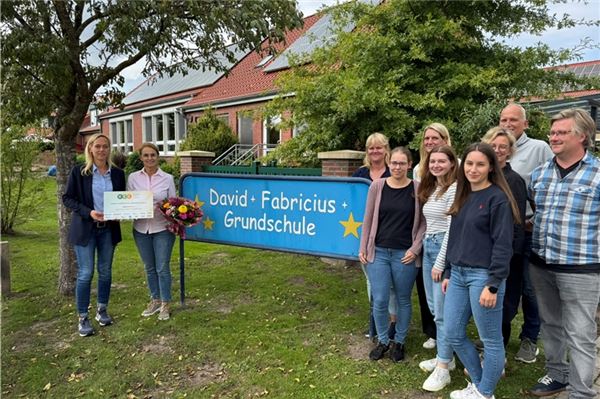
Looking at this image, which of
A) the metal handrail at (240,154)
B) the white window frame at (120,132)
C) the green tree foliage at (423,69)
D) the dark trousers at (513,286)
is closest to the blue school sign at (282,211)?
the dark trousers at (513,286)

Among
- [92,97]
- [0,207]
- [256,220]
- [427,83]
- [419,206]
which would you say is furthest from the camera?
[0,207]

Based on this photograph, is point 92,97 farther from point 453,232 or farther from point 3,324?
point 453,232

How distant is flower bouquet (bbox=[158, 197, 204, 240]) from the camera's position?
4.38 meters

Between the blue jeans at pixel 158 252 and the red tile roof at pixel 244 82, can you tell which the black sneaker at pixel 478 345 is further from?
the red tile roof at pixel 244 82

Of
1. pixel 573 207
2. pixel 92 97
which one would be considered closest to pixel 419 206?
pixel 573 207

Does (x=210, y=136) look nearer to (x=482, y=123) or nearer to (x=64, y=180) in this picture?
(x=64, y=180)

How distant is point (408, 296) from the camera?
3531 mm

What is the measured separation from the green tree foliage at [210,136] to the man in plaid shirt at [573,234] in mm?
14266

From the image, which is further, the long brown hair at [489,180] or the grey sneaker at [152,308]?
the grey sneaker at [152,308]

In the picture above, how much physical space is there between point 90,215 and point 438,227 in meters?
3.00

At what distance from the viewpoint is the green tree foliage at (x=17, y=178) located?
357 inches

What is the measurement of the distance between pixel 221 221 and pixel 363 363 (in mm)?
2092

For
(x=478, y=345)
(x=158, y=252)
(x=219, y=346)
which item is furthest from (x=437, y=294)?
(x=158, y=252)

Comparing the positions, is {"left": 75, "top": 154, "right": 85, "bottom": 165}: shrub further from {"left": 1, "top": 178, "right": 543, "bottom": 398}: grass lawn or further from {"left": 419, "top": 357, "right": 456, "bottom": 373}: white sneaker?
{"left": 419, "top": 357, "right": 456, "bottom": 373}: white sneaker
